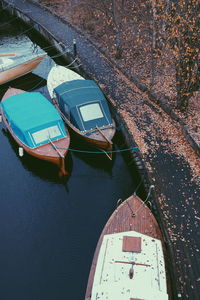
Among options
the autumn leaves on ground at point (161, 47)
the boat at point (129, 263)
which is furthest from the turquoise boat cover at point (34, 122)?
the boat at point (129, 263)

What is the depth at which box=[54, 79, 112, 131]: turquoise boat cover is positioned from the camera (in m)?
20.7

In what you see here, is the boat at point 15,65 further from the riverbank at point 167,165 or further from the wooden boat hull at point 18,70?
the riverbank at point 167,165

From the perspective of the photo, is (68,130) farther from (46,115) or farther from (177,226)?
(177,226)

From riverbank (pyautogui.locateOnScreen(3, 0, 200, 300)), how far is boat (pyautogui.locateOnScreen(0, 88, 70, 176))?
5.01 m

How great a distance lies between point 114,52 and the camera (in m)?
31.1

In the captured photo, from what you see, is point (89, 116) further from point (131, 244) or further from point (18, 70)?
point (18, 70)

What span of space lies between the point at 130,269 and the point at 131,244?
1154 mm

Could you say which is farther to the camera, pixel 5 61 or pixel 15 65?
pixel 5 61

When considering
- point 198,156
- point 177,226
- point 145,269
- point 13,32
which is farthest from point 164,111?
point 13,32

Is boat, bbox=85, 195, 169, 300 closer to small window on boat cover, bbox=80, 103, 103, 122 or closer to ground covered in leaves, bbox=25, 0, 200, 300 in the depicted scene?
ground covered in leaves, bbox=25, 0, 200, 300

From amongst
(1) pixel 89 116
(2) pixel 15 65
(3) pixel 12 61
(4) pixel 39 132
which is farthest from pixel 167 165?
(3) pixel 12 61

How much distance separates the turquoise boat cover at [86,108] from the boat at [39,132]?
1.22 meters

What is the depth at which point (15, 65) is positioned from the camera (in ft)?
95.9

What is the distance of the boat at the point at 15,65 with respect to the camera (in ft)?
94.8
